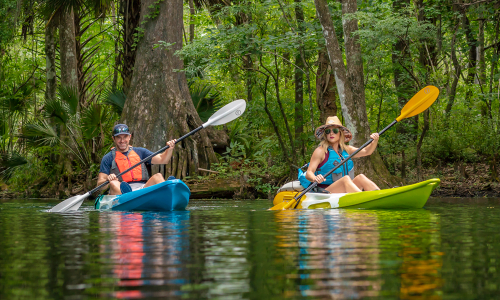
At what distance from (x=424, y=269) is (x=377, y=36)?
27.8 feet

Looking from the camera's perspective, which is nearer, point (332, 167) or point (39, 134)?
point (332, 167)

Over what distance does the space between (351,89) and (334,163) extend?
144 inches

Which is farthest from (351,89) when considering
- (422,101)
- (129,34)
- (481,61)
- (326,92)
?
(129,34)

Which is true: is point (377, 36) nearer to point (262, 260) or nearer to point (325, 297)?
point (262, 260)

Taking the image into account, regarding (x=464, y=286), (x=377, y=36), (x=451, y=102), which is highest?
(x=377, y=36)

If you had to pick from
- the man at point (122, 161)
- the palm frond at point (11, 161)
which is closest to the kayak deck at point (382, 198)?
the man at point (122, 161)

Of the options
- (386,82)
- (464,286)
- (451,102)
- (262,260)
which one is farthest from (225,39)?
(464,286)

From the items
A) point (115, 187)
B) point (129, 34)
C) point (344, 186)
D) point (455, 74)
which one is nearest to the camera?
point (344, 186)

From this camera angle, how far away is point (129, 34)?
13.7 meters

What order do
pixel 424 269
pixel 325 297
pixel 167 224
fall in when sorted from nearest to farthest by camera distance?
1. pixel 325 297
2. pixel 424 269
3. pixel 167 224

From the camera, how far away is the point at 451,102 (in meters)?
13.9

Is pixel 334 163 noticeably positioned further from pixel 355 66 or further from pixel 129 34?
pixel 129 34

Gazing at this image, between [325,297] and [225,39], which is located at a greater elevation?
[225,39]

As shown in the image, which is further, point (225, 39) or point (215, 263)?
point (225, 39)
